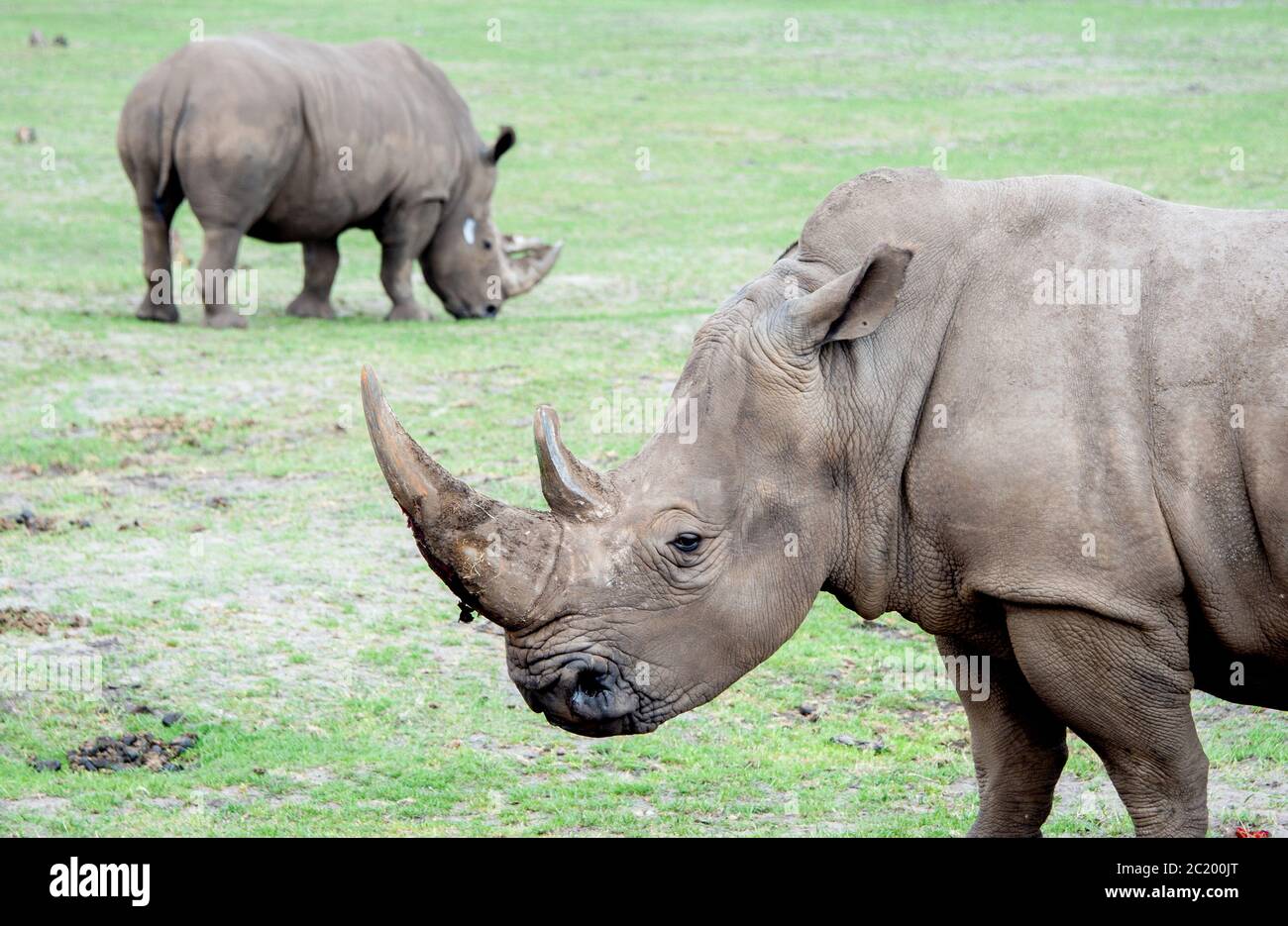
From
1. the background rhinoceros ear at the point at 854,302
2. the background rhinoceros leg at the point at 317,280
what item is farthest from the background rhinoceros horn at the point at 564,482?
the background rhinoceros leg at the point at 317,280

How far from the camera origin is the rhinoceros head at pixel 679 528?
4.25 metres

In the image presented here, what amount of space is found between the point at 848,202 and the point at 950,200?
263 mm

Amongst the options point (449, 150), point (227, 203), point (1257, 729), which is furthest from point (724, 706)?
point (449, 150)

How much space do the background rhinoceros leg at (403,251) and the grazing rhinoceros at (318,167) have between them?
12 mm

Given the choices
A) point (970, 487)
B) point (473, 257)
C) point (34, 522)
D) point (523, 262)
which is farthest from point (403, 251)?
point (970, 487)

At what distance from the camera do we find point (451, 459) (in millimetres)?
9648

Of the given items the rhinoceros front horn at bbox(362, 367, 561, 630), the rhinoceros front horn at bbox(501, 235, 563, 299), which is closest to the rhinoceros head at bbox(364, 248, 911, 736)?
the rhinoceros front horn at bbox(362, 367, 561, 630)

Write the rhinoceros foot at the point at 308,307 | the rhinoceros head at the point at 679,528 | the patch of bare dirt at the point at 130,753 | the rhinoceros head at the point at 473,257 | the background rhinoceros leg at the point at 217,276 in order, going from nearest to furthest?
the rhinoceros head at the point at 679,528, the patch of bare dirt at the point at 130,753, the background rhinoceros leg at the point at 217,276, the rhinoceros foot at the point at 308,307, the rhinoceros head at the point at 473,257

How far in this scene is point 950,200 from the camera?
15.1ft

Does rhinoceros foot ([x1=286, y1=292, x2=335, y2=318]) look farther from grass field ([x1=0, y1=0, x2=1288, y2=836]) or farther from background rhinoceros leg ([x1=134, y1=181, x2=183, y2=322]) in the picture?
background rhinoceros leg ([x1=134, y1=181, x2=183, y2=322])

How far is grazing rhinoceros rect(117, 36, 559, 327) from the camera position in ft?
43.8

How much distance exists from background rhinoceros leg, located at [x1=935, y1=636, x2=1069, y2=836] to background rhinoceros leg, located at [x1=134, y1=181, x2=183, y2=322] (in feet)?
32.1

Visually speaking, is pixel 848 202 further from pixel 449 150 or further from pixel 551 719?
pixel 449 150

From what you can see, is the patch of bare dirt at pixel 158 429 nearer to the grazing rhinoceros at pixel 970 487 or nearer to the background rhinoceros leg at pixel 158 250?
the background rhinoceros leg at pixel 158 250
